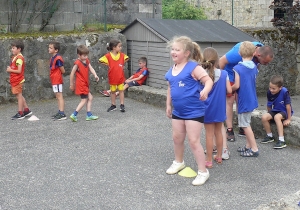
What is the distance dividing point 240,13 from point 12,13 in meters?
10.0

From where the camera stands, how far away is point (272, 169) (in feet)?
17.4

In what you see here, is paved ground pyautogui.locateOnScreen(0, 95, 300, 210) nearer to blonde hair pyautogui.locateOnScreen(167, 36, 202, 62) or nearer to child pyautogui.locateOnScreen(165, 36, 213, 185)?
child pyautogui.locateOnScreen(165, 36, 213, 185)

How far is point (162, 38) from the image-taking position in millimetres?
9375

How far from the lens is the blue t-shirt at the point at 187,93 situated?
15.6ft

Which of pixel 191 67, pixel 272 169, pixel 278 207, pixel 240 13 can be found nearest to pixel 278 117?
pixel 272 169

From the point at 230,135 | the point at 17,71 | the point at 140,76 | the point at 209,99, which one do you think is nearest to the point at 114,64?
the point at 140,76

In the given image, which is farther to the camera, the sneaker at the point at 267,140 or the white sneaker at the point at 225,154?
the sneaker at the point at 267,140

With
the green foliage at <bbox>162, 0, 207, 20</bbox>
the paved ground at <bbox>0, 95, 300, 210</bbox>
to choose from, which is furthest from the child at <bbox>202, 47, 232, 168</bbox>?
the green foliage at <bbox>162, 0, 207, 20</bbox>

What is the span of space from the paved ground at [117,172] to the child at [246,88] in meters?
0.24

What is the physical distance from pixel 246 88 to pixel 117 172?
190cm

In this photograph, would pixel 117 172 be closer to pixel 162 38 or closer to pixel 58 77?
pixel 58 77

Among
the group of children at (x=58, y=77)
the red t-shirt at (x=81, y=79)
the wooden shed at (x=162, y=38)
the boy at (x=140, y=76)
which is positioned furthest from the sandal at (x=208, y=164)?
the boy at (x=140, y=76)

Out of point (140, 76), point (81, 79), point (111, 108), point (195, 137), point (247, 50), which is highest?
point (247, 50)

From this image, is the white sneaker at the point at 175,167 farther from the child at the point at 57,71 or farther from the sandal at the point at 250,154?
Answer: the child at the point at 57,71
